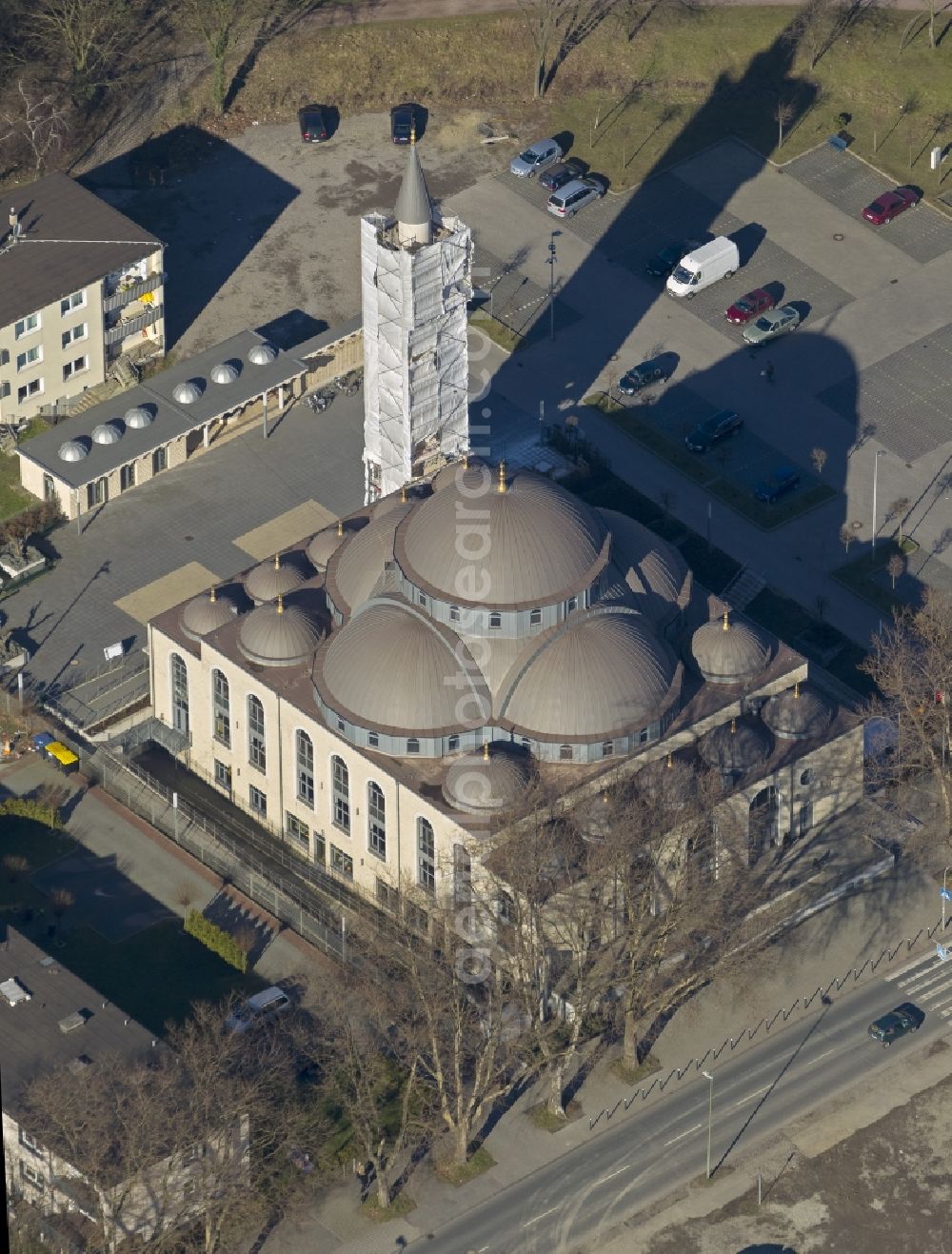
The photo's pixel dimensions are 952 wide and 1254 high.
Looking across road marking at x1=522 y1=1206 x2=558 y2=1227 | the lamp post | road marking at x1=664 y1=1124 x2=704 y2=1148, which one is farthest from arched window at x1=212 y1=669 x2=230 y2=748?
road marking at x1=664 y1=1124 x2=704 y2=1148

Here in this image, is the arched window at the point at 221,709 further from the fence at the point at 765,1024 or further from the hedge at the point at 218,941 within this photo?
the fence at the point at 765,1024

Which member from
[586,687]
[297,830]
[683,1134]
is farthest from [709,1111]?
[297,830]

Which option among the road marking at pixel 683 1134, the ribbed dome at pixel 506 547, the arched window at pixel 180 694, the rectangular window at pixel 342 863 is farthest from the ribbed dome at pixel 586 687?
the arched window at pixel 180 694

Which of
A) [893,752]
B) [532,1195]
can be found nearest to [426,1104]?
[532,1195]

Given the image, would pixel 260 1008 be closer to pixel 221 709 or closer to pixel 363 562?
pixel 221 709

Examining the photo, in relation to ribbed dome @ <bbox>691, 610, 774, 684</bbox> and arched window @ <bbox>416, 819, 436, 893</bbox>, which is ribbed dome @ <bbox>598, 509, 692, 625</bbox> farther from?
arched window @ <bbox>416, 819, 436, 893</bbox>
